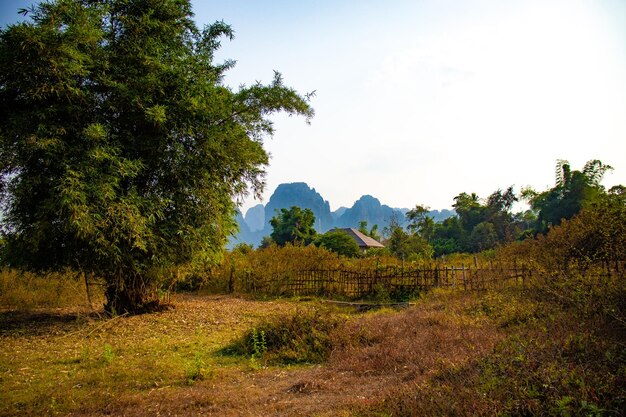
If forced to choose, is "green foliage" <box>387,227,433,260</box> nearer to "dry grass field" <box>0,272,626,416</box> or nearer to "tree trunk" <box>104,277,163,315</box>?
"dry grass field" <box>0,272,626,416</box>

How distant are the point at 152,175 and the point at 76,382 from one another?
6196mm

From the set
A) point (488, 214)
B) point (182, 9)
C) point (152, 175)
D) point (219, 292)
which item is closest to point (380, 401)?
point (152, 175)

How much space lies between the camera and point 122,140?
387 inches

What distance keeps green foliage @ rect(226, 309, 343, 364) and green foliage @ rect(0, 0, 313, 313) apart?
3781 mm

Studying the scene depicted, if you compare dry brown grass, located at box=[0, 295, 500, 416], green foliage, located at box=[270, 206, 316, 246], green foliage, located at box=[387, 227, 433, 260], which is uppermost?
green foliage, located at box=[270, 206, 316, 246]

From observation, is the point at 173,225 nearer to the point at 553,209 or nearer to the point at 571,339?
the point at 571,339

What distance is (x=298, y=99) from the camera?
1165 cm

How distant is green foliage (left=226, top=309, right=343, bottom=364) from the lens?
6.68m

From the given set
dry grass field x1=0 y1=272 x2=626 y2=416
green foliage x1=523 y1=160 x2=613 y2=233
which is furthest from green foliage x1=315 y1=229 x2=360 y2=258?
dry grass field x1=0 y1=272 x2=626 y2=416

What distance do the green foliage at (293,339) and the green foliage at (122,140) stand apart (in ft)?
12.4

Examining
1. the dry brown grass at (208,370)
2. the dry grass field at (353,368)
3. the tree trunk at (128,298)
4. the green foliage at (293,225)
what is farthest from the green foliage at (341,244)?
the dry brown grass at (208,370)

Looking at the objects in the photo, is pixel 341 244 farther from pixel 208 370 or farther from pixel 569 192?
pixel 208 370

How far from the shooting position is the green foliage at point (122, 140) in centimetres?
841

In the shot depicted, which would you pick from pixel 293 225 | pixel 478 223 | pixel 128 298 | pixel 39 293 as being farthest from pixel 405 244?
pixel 39 293
